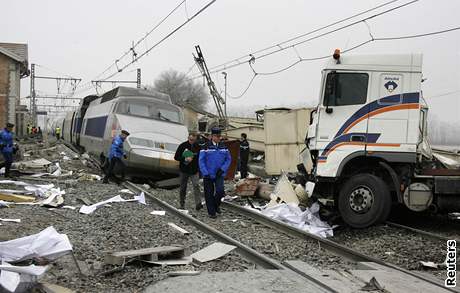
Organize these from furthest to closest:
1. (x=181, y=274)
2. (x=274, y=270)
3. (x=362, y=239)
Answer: (x=362, y=239) → (x=274, y=270) → (x=181, y=274)

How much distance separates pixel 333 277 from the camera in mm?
5836

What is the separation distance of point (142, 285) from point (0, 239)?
2368mm

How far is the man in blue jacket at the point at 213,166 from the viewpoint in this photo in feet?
33.5

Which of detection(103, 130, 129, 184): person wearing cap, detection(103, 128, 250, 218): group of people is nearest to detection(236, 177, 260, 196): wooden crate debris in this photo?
detection(103, 128, 250, 218): group of people

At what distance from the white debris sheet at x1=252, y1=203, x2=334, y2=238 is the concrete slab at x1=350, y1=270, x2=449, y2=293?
297 centimetres

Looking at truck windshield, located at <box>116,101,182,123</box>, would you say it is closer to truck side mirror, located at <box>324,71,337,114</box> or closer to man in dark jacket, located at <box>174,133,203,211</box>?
man in dark jacket, located at <box>174,133,203,211</box>

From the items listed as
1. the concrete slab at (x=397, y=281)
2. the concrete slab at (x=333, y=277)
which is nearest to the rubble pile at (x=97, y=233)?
the concrete slab at (x=333, y=277)

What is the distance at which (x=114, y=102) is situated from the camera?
55.9ft

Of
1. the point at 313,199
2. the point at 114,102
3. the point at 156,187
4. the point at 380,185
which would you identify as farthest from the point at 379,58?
the point at 114,102

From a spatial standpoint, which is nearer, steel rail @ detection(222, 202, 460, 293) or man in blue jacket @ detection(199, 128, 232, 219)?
steel rail @ detection(222, 202, 460, 293)

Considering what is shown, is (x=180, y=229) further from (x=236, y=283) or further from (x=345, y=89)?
(x=345, y=89)

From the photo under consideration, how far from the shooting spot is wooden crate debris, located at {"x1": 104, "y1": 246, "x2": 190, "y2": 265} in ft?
17.9

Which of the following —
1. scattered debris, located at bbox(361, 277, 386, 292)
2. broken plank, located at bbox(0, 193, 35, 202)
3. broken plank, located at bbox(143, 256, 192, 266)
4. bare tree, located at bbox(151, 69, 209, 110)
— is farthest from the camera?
bare tree, located at bbox(151, 69, 209, 110)

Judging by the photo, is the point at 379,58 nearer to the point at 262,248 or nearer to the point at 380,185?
the point at 380,185
